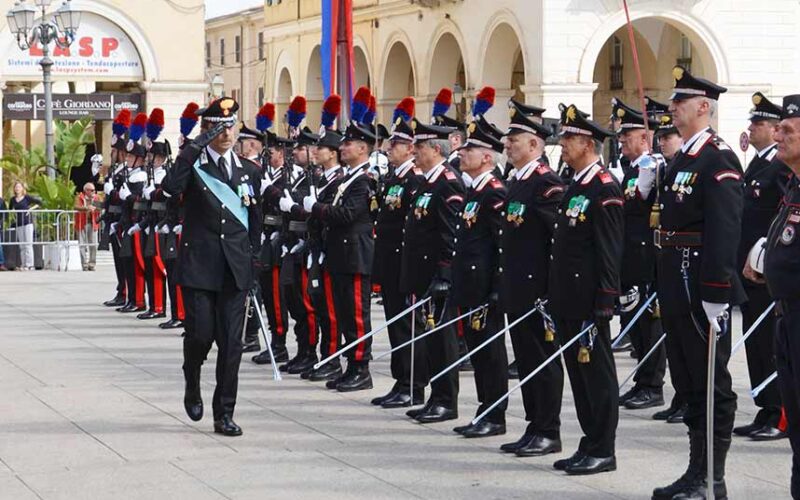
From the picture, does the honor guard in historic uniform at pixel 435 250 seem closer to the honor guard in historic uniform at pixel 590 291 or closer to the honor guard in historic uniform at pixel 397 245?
the honor guard in historic uniform at pixel 397 245

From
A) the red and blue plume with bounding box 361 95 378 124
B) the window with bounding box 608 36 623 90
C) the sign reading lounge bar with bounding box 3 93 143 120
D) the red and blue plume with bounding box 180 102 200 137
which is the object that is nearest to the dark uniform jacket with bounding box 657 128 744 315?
the red and blue plume with bounding box 180 102 200 137

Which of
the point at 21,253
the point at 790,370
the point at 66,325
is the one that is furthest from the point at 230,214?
the point at 21,253

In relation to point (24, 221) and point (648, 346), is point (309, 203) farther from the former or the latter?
point (24, 221)

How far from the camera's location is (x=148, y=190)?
16281 mm

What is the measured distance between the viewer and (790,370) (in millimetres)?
6340

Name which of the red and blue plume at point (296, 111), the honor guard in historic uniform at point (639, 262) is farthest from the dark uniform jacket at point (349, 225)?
the red and blue plume at point (296, 111)

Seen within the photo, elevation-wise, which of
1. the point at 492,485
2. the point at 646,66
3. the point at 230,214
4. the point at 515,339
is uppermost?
the point at 646,66

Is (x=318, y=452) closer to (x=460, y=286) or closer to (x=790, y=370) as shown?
(x=460, y=286)

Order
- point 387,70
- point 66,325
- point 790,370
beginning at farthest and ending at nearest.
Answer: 1. point 387,70
2. point 66,325
3. point 790,370

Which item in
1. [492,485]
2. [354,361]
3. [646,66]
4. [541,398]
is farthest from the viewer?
[646,66]

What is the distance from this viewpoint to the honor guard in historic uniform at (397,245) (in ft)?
34.6

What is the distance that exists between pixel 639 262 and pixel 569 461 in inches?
126

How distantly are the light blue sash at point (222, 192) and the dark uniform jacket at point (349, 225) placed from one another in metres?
1.42

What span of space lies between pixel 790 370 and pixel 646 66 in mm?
33591
